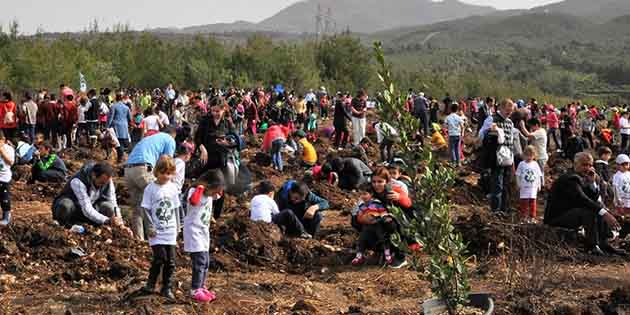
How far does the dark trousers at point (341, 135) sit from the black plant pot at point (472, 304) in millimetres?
14432

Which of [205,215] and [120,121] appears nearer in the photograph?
[205,215]

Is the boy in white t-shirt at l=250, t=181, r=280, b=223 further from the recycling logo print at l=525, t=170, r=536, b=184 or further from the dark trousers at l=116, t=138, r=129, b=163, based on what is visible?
the dark trousers at l=116, t=138, r=129, b=163

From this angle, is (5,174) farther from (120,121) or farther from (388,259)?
(120,121)

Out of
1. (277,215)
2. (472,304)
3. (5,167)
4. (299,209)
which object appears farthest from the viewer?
(299,209)

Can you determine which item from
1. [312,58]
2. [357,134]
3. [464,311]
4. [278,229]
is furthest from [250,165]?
[312,58]

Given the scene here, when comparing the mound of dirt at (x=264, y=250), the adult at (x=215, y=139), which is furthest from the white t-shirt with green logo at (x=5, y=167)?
the mound of dirt at (x=264, y=250)

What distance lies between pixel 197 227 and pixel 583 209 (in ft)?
16.8

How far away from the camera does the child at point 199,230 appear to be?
6.94 metres

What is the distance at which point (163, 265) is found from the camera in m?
6.87

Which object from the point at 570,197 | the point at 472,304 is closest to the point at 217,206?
the point at 570,197

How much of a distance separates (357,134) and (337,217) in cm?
894

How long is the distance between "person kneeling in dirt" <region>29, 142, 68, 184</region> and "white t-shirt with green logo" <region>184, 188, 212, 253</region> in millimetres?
8029

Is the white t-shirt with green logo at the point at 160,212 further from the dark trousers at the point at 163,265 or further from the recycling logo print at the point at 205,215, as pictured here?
the recycling logo print at the point at 205,215

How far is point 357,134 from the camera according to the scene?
21.0 metres
